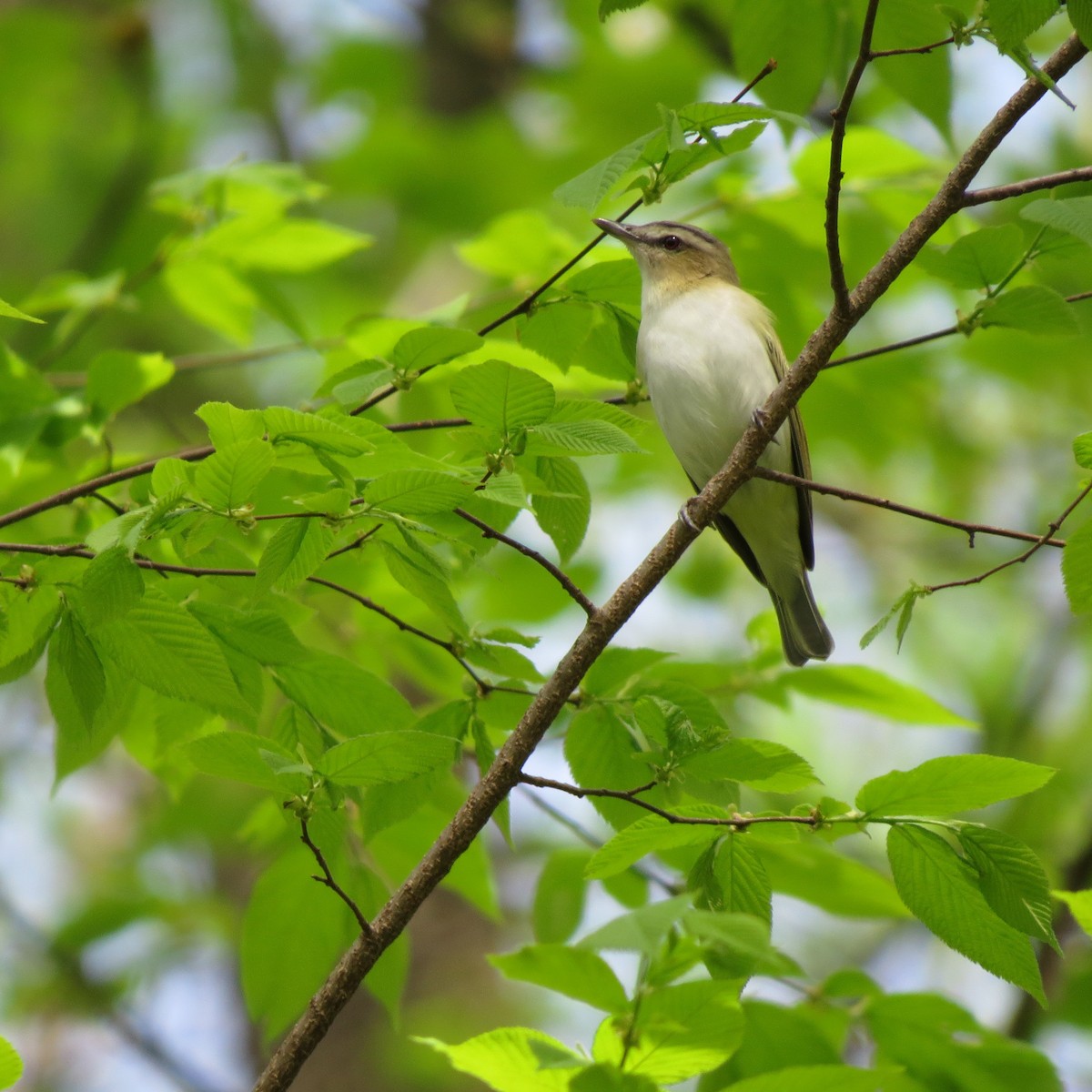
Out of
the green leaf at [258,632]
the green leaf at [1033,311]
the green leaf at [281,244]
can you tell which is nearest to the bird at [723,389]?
the green leaf at [281,244]

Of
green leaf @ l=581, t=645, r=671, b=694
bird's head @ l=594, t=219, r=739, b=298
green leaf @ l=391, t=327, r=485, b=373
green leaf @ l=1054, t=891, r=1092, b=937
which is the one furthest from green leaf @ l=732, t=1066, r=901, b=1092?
bird's head @ l=594, t=219, r=739, b=298

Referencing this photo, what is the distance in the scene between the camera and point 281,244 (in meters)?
3.95

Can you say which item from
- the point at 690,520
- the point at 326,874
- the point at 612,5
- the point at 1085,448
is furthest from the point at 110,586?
the point at 1085,448

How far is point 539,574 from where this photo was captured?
4.80 metres

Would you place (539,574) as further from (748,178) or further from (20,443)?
(20,443)

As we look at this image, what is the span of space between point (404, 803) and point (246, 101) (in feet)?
26.0

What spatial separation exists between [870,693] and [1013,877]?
126cm

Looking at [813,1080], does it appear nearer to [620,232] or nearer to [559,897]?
[559,897]

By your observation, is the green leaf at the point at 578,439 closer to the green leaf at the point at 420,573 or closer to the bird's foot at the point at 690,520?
the green leaf at the point at 420,573

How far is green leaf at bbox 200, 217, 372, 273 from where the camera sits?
3.88 m

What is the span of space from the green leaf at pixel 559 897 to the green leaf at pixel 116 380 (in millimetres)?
1770

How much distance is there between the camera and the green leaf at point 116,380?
318 centimetres

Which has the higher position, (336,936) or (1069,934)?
(1069,934)

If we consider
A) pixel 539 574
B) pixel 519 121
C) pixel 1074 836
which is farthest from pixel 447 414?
pixel 519 121
